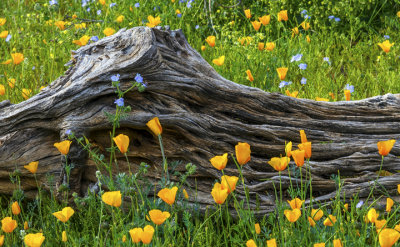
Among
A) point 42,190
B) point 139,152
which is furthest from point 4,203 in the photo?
point 139,152

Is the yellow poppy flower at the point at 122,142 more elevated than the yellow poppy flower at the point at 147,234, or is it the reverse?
the yellow poppy flower at the point at 122,142

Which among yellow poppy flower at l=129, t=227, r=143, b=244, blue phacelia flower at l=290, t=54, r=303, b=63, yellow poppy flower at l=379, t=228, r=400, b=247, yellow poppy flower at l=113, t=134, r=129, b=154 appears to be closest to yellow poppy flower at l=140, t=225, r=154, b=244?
yellow poppy flower at l=129, t=227, r=143, b=244

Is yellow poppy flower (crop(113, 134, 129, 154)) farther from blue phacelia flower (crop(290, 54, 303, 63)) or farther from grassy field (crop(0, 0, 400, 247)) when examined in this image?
blue phacelia flower (crop(290, 54, 303, 63))

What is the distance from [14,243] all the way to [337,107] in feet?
6.77

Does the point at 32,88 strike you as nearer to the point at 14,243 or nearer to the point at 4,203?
the point at 4,203

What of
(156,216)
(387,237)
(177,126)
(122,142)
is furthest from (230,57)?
(387,237)

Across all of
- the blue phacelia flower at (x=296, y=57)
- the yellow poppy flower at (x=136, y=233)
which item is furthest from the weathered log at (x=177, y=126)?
the blue phacelia flower at (x=296, y=57)

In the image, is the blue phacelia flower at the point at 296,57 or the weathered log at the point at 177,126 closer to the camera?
the weathered log at the point at 177,126

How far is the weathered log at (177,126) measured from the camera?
2984 mm

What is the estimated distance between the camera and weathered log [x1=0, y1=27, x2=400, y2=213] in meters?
2.98

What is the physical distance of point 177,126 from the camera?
9.77 feet

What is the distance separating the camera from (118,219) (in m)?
2.70

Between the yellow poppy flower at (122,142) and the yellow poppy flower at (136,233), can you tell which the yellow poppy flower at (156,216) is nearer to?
the yellow poppy flower at (136,233)

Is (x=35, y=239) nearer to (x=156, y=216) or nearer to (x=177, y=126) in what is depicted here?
(x=156, y=216)
